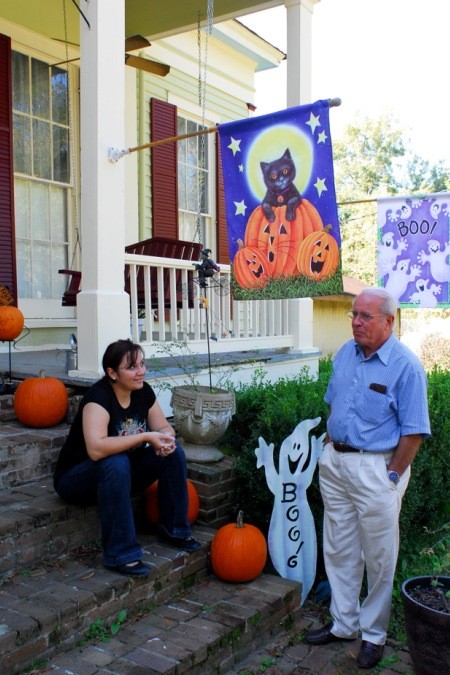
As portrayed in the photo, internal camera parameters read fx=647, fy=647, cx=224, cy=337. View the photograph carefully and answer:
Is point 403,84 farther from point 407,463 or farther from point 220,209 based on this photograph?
point 407,463

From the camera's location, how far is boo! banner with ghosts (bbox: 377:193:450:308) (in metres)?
5.57

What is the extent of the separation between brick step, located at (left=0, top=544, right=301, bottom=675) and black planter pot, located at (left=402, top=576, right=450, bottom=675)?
29.3 inches

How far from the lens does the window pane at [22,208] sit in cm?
670

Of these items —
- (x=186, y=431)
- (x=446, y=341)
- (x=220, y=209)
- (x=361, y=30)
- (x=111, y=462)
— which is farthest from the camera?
(x=361, y=30)

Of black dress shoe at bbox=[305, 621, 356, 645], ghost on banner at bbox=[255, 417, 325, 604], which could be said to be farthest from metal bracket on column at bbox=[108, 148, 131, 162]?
black dress shoe at bbox=[305, 621, 356, 645]

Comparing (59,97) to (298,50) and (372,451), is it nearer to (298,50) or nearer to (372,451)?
(298,50)

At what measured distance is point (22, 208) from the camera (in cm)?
675

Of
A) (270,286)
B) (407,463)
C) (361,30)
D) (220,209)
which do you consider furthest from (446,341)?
(361,30)

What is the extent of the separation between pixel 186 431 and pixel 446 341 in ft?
40.5

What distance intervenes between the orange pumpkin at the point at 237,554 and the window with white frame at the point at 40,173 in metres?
4.13

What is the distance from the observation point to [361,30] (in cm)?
3416

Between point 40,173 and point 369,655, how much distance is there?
5699 mm

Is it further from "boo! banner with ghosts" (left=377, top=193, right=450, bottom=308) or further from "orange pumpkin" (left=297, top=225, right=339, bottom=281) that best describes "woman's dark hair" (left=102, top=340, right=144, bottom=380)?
"boo! banner with ghosts" (left=377, top=193, right=450, bottom=308)

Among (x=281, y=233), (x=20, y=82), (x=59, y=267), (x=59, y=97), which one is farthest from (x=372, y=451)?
(x=59, y=97)
